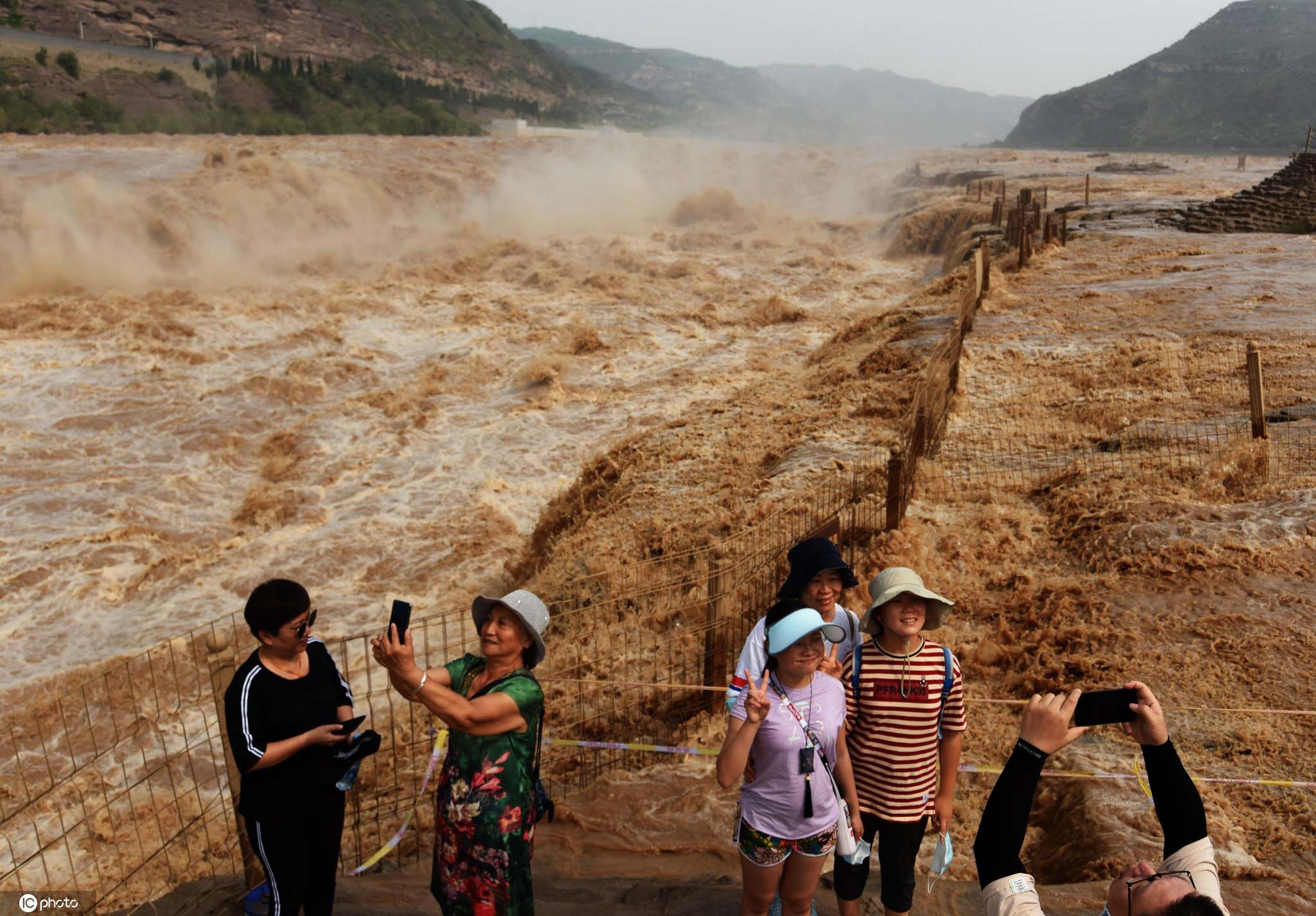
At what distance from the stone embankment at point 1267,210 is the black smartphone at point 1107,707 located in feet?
73.8

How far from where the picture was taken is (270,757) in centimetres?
295

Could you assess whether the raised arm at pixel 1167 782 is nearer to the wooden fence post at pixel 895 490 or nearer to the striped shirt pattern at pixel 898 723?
the striped shirt pattern at pixel 898 723

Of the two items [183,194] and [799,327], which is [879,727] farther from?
[183,194]

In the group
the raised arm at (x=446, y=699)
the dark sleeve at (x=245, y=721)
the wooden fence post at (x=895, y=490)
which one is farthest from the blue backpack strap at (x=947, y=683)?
the wooden fence post at (x=895, y=490)

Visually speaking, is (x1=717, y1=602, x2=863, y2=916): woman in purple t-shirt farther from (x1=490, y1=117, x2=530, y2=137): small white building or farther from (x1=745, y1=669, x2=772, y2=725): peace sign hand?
(x1=490, y1=117, x2=530, y2=137): small white building

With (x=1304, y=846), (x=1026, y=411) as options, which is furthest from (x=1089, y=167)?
(x=1304, y=846)

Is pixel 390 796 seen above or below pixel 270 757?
below

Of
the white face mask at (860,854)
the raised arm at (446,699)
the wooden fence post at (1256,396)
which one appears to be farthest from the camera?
the wooden fence post at (1256,396)

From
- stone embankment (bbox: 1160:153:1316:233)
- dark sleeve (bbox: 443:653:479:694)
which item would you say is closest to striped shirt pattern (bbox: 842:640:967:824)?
dark sleeve (bbox: 443:653:479:694)

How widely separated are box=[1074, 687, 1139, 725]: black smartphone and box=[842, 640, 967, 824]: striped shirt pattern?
840 mm

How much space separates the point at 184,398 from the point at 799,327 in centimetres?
1143

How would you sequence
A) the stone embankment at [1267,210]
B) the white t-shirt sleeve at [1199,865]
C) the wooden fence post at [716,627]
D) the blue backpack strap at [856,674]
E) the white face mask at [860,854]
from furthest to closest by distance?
the stone embankment at [1267,210] < the wooden fence post at [716,627] < the blue backpack strap at [856,674] < the white face mask at [860,854] < the white t-shirt sleeve at [1199,865]

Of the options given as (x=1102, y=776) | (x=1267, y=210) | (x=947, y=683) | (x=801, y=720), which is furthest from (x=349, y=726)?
(x=1267, y=210)

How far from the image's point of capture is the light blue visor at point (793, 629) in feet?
9.09
